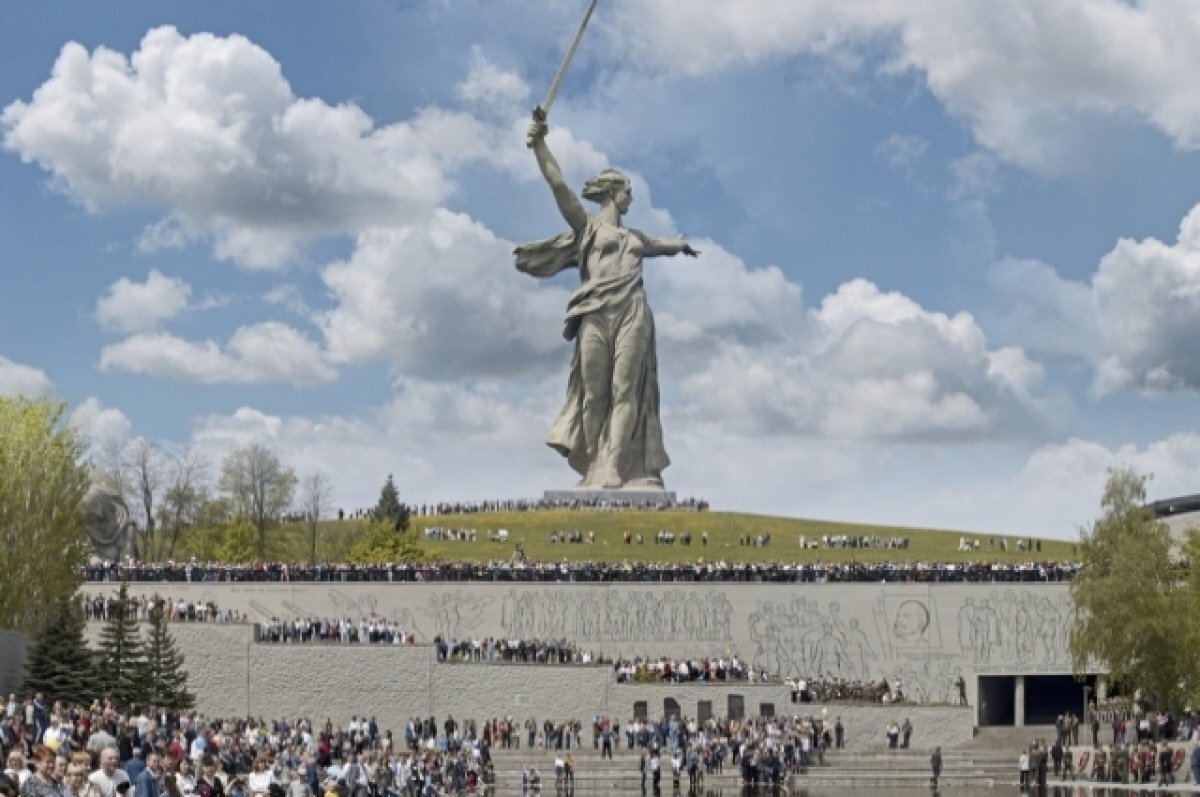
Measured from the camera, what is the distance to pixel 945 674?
55.5m

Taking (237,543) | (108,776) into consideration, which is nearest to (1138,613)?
(108,776)

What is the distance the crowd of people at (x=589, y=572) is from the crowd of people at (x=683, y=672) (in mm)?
5536

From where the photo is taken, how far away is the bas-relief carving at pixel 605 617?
181ft

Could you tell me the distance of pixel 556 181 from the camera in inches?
2734

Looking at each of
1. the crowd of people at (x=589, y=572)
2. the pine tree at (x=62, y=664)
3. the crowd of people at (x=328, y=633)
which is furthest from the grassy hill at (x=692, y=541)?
the pine tree at (x=62, y=664)

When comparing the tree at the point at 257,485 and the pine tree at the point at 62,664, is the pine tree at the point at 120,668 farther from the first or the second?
the tree at the point at 257,485

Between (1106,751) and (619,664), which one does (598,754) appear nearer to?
(619,664)

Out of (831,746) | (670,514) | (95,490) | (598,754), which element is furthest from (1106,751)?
(95,490)

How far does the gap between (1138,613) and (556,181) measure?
1198 inches

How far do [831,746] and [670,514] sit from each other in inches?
927

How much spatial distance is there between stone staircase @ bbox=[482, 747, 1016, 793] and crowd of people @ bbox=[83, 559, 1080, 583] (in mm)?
11094

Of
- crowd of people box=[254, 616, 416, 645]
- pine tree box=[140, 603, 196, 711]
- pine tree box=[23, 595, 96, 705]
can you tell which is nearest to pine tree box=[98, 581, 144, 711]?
pine tree box=[140, 603, 196, 711]

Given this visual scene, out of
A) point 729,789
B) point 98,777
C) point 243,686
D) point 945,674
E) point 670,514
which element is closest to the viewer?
point 98,777

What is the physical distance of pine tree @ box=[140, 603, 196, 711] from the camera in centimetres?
4156
